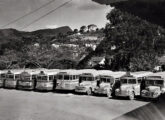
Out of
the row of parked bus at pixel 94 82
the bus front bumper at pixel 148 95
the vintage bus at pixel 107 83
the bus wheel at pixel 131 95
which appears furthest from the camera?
the vintage bus at pixel 107 83

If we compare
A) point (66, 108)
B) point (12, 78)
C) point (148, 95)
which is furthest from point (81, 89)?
point (12, 78)

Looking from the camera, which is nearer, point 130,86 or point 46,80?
point 130,86

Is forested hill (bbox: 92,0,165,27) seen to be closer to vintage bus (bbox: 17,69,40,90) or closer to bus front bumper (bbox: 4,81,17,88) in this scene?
vintage bus (bbox: 17,69,40,90)

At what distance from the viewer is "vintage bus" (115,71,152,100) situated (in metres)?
22.6

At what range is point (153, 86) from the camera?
71.6 ft

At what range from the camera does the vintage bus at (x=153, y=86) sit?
839 inches

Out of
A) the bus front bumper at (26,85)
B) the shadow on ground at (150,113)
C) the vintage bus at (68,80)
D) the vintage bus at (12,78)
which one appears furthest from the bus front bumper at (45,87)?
the shadow on ground at (150,113)

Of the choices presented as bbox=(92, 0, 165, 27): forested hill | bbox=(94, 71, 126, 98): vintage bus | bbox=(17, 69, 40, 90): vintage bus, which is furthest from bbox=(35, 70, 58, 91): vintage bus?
bbox=(92, 0, 165, 27): forested hill

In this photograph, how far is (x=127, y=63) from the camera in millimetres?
44562

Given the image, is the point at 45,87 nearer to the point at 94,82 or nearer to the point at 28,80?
the point at 28,80

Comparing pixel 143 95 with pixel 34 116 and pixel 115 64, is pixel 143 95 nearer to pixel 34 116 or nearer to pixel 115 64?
pixel 34 116

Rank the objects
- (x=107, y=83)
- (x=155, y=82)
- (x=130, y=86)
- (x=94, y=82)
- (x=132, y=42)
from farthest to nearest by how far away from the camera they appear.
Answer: (x=132, y=42), (x=94, y=82), (x=107, y=83), (x=130, y=86), (x=155, y=82)

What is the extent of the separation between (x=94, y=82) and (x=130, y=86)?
14.7ft

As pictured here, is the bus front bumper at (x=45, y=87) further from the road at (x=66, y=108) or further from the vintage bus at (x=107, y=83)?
the vintage bus at (x=107, y=83)
